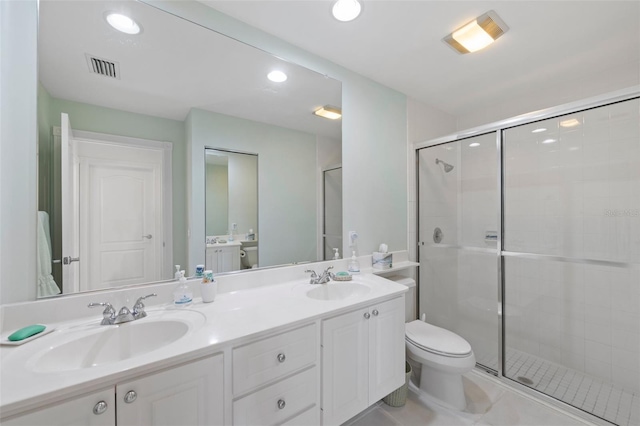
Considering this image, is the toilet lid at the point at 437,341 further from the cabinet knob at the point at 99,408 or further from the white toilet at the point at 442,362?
the cabinet knob at the point at 99,408

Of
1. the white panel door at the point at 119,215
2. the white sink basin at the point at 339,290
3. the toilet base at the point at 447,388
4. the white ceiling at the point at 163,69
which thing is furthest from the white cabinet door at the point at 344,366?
the white ceiling at the point at 163,69

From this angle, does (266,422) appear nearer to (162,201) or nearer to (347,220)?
(162,201)

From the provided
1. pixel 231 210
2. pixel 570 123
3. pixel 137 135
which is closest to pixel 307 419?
pixel 231 210

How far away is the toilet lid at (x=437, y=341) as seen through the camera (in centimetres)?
170

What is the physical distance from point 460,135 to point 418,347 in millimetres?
1742

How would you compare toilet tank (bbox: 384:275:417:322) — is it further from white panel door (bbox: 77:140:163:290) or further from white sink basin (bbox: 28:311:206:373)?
white panel door (bbox: 77:140:163:290)

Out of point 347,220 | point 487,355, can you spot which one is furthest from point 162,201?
point 487,355

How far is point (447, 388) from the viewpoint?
1731mm

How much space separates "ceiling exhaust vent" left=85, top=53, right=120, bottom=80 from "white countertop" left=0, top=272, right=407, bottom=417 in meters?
1.07

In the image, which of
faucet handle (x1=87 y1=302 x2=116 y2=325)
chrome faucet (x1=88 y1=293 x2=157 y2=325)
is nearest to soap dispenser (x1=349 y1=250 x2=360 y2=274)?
chrome faucet (x1=88 y1=293 x2=157 y2=325)

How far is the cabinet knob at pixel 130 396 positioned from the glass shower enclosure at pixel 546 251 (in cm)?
230

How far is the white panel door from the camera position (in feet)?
3.74

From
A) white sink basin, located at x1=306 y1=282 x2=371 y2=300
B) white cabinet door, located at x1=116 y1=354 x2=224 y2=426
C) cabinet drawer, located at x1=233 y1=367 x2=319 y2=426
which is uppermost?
white sink basin, located at x1=306 y1=282 x2=371 y2=300

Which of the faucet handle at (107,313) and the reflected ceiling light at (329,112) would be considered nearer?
the faucet handle at (107,313)
